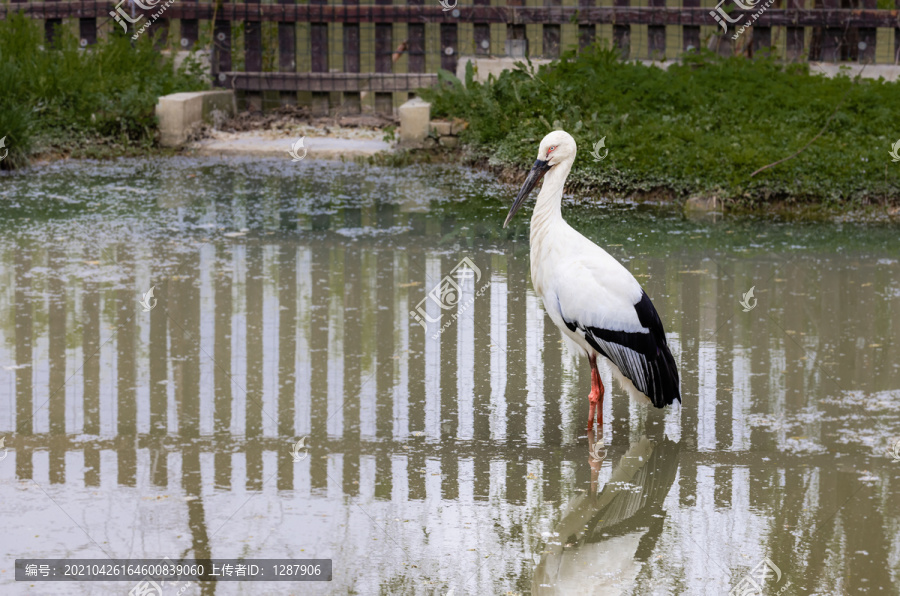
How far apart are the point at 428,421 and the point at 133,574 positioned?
1786mm

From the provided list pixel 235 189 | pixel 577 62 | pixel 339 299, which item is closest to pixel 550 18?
pixel 577 62

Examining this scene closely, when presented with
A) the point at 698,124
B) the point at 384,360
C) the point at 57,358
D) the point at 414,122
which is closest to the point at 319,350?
the point at 384,360

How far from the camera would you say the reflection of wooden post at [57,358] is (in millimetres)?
4926

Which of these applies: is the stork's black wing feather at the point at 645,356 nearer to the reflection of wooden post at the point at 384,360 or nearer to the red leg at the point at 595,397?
the red leg at the point at 595,397

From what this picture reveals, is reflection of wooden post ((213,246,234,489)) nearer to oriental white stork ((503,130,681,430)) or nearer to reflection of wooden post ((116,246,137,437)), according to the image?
reflection of wooden post ((116,246,137,437))

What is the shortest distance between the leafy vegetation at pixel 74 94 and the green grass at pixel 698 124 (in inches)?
130

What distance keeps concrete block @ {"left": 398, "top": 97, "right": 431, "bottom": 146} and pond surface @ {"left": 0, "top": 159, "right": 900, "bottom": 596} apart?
323 cm

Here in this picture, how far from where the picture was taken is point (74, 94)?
41.1 feet

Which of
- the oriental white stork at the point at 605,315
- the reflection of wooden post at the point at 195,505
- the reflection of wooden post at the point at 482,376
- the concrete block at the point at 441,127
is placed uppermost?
the concrete block at the point at 441,127

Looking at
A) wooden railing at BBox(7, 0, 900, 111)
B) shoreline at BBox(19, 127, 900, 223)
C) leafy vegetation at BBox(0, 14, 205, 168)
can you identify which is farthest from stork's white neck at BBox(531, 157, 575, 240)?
wooden railing at BBox(7, 0, 900, 111)

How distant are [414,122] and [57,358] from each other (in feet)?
22.5

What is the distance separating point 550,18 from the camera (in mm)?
14109

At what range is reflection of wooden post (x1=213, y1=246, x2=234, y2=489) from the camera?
493 centimetres

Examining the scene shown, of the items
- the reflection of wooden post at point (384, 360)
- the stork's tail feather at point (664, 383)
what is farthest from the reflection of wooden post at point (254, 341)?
the stork's tail feather at point (664, 383)
